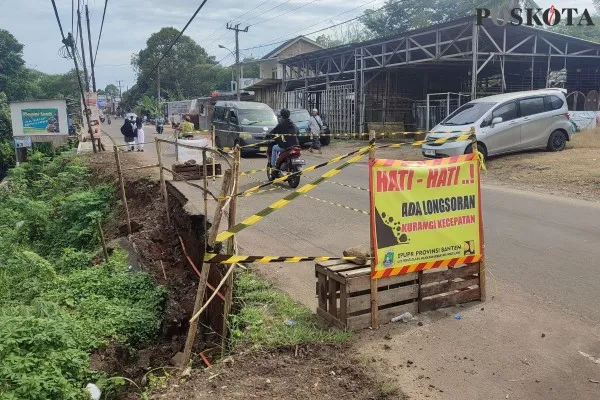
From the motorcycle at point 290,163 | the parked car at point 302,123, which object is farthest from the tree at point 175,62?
the motorcycle at point 290,163

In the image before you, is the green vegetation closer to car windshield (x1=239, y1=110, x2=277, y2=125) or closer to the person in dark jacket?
the person in dark jacket

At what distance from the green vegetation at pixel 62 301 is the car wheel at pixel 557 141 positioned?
39.8ft

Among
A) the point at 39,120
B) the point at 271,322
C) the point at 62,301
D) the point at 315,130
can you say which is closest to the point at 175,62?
the point at 39,120

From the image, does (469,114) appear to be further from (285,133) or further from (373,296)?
(373,296)

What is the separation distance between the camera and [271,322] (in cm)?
458

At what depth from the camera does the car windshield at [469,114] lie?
14258 mm

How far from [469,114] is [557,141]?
288 centimetres

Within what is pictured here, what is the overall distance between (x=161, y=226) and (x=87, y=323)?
3997mm

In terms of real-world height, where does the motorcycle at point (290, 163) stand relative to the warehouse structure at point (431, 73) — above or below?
below

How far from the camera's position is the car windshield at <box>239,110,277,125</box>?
19547 millimetres

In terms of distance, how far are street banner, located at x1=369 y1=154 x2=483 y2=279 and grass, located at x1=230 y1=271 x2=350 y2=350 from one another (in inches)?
27.5

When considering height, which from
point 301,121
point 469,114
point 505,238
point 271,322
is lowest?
point 271,322

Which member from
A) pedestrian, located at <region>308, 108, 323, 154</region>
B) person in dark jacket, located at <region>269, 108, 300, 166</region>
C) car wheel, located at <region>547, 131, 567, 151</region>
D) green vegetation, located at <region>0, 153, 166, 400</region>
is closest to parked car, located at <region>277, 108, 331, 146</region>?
pedestrian, located at <region>308, 108, 323, 154</region>

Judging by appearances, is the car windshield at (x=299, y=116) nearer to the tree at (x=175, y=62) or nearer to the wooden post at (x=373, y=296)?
the wooden post at (x=373, y=296)
